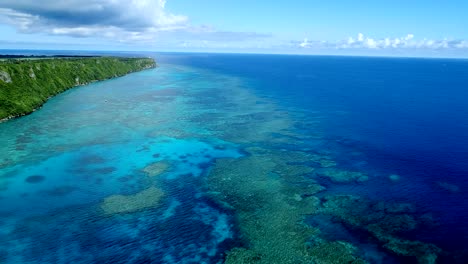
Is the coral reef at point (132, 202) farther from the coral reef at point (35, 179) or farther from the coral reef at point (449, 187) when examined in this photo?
the coral reef at point (449, 187)

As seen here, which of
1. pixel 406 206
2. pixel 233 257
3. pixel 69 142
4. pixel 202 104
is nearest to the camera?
pixel 233 257

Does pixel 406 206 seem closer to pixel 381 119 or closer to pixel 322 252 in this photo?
pixel 322 252

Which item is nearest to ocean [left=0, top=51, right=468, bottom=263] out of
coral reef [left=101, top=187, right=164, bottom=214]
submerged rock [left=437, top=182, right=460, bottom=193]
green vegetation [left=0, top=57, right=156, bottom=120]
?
submerged rock [left=437, top=182, right=460, bottom=193]

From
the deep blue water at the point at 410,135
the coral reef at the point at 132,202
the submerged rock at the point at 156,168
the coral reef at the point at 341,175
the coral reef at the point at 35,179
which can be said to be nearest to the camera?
the coral reef at the point at 132,202

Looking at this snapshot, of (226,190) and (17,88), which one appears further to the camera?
(17,88)

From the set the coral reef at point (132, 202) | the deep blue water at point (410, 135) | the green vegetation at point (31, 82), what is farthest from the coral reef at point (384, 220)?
the green vegetation at point (31, 82)

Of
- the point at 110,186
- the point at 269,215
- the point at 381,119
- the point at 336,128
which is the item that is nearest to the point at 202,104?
the point at 336,128

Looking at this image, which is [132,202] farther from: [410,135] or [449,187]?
[410,135]

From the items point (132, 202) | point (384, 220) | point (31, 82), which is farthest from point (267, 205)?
point (31, 82)
